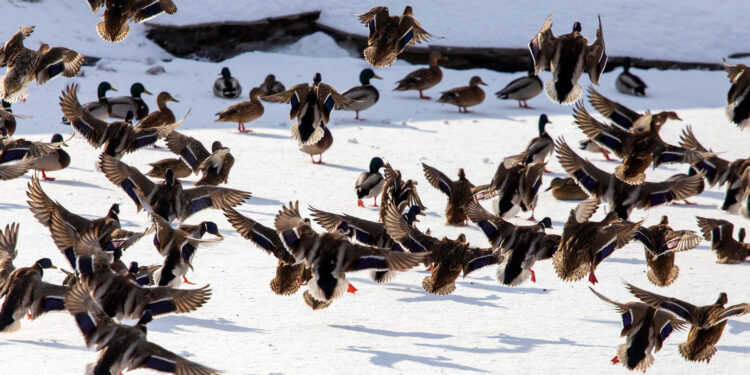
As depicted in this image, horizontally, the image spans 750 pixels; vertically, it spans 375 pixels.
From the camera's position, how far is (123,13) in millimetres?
7723

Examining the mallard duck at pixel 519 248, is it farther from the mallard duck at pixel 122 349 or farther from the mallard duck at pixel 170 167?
the mallard duck at pixel 170 167

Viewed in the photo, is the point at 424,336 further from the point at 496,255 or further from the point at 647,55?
the point at 647,55

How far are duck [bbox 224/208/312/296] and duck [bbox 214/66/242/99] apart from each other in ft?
24.6

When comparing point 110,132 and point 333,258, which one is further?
point 110,132

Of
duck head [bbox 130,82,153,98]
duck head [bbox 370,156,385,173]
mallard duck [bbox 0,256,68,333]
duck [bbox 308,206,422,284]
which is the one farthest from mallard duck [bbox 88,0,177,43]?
duck head [bbox 130,82,153,98]

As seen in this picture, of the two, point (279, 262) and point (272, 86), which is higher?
point (279, 262)

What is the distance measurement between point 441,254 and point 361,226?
0.86m

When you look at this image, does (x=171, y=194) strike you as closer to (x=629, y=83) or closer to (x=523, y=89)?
(x=523, y=89)

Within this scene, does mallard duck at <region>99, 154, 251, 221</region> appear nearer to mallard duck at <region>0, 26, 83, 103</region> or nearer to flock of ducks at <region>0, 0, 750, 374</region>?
flock of ducks at <region>0, 0, 750, 374</region>

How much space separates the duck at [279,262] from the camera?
7.14 meters

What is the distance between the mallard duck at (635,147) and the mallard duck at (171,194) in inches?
120

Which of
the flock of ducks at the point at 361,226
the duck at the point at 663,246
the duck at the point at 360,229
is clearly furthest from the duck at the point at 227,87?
the duck at the point at 663,246

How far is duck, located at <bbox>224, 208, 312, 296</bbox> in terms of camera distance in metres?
7.14

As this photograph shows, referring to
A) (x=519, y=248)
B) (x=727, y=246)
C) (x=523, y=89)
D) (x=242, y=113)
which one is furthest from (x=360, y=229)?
(x=523, y=89)
